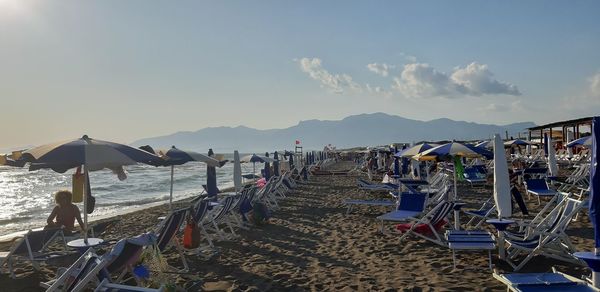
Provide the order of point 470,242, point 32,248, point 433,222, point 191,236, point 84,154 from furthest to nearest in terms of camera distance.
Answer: point 433,222
point 191,236
point 32,248
point 470,242
point 84,154

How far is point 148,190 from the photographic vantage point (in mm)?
25500

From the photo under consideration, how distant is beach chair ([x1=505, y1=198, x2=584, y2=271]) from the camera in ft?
15.8

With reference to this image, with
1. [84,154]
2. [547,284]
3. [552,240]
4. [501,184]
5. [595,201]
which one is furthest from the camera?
[501,184]

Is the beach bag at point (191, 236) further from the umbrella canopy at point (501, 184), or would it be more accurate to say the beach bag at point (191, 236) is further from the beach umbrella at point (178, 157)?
the umbrella canopy at point (501, 184)

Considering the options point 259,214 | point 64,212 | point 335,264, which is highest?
point 64,212

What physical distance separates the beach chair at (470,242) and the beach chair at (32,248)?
4.79 m

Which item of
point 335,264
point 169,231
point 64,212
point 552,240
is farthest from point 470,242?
point 64,212

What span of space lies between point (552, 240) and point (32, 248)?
20.6 feet

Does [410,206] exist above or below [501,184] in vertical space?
below

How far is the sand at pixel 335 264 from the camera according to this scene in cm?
486

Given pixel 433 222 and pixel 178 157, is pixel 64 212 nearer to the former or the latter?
pixel 178 157

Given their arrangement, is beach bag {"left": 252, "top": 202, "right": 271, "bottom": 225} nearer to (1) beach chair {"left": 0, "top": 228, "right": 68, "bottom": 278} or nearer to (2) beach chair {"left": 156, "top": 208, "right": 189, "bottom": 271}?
(2) beach chair {"left": 156, "top": 208, "right": 189, "bottom": 271}

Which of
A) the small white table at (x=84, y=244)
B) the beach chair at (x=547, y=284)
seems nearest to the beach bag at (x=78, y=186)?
the small white table at (x=84, y=244)

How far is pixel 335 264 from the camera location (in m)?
5.69
